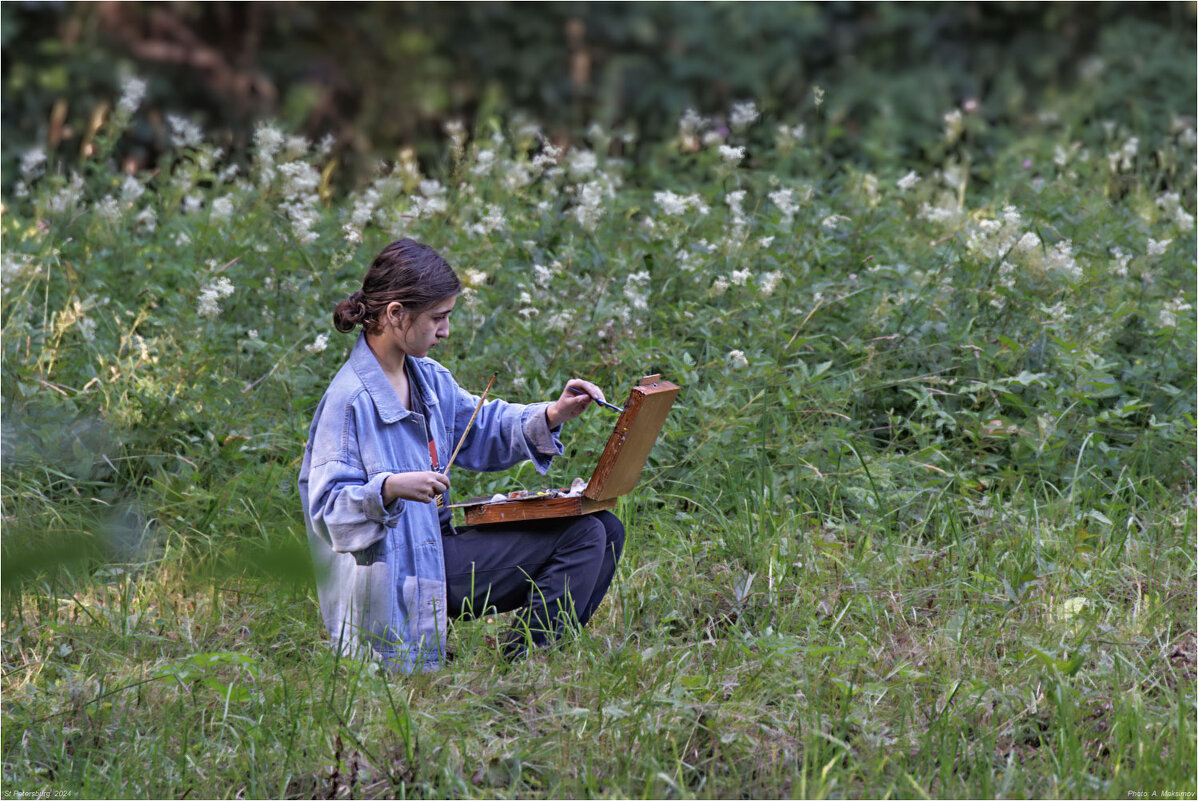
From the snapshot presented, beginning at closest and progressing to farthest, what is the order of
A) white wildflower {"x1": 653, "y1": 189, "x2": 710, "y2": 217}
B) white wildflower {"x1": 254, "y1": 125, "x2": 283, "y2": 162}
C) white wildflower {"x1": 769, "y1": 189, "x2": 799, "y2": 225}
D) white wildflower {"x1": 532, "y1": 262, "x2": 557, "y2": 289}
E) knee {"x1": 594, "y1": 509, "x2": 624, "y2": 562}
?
knee {"x1": 594, "y1": 509, "x2": 624, "y2": 562} < white wildflower {"x1": 532, "y1": 262, "x2": 557, "y2": 289} < white wildflower {"x1": 653, "y1": 189, "x2": 710, "y2": 217} < white wildflower {"x1": 769, "y1": 189, "x2": 799, "y2": 225} < white wildflower {"x1": 254, "y1": 125, "x2": 283, "y2": 162}

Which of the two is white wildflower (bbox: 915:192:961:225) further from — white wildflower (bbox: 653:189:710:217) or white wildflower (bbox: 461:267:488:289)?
white wildflower (bbox: 461:267:488:289)

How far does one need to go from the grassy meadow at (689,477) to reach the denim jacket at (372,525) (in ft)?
0.33

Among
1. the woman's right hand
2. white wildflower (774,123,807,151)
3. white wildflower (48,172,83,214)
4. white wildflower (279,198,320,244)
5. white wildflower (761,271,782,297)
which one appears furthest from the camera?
white wildflower (774,123,807,151)

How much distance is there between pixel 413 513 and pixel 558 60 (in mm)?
6782

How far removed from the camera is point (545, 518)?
313 centimetres

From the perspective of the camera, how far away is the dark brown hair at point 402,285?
2.96 metres

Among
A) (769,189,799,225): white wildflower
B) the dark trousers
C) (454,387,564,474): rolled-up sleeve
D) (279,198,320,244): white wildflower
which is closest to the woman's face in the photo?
(454,387,564,474): rolled-up sleeve

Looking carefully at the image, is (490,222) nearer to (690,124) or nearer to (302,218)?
(302,218)

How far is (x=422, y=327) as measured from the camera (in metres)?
3.00

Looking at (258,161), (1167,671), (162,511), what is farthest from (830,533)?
(258,161)

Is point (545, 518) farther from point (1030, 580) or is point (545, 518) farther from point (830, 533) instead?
point (1030, 580)

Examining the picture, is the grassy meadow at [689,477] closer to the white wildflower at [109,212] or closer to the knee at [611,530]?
the white wildflower at [109,212]

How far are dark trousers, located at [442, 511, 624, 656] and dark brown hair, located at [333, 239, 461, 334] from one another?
0.60 meters

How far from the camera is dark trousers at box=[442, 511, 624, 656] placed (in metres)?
3.11
